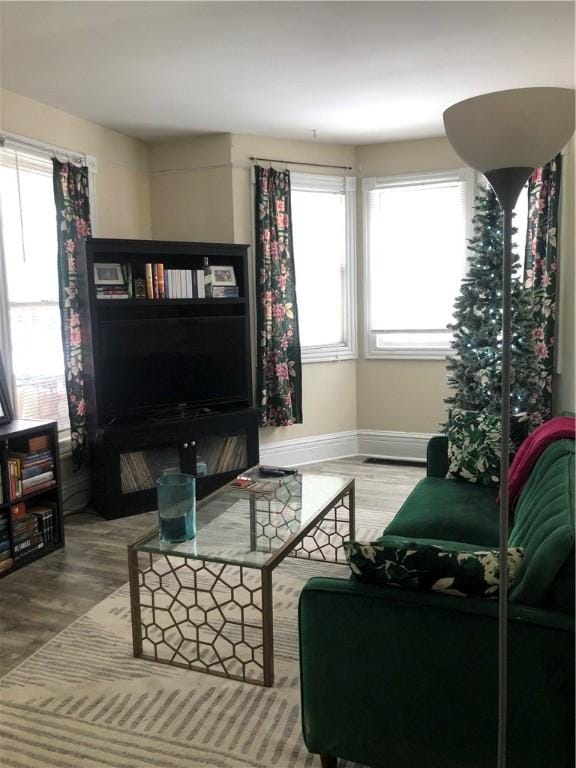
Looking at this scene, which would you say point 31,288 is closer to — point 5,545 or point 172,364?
point 172,364

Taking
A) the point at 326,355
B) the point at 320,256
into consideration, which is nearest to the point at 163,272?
the point at 320,256

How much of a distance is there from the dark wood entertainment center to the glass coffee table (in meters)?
0.93

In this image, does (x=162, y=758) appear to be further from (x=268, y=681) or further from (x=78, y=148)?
(x=78, y=148)

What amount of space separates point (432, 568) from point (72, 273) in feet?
10.8

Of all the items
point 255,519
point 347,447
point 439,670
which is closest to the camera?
point 439,670

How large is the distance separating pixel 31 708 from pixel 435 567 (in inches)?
61.5

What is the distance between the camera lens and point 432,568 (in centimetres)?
166

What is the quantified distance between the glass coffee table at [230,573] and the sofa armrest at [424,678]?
1.68ft

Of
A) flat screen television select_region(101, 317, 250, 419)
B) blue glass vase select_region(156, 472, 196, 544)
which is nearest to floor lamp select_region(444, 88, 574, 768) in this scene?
blue glass vase select_region(156, 472, 196, 544)

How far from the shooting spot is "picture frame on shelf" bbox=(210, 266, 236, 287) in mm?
4660

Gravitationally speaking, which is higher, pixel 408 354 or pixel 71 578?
pixel 408 354

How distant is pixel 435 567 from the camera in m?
1.66

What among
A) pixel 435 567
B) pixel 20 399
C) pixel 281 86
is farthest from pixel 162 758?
pixel 281 86

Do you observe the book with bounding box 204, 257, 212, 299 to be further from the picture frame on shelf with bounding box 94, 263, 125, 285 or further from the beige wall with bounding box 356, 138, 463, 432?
the beige wall with bounding box 356, 138, 463, 432
